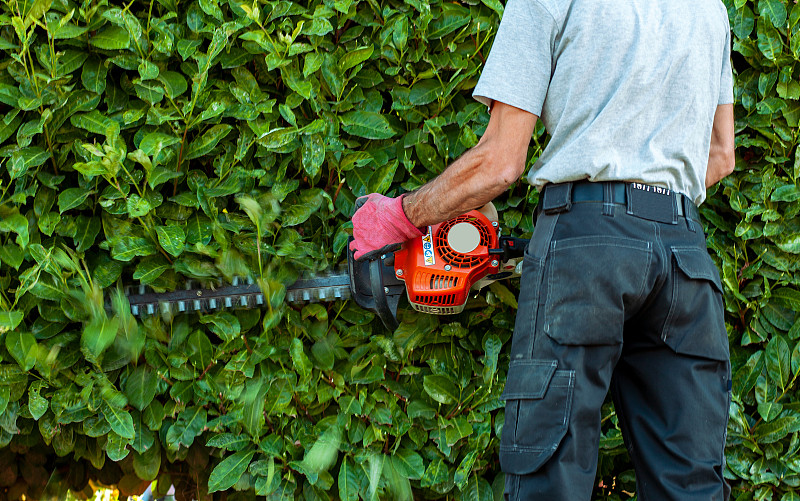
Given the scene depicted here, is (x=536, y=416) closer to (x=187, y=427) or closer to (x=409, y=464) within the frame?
(x=409, y=464)

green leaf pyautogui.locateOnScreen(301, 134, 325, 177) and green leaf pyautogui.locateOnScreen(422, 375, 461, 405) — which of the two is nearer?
green leaf pyautogui.locateOnScreen(301, 134, 325, 177)

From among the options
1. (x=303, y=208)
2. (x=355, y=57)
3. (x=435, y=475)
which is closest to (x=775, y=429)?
(x=435, y=475)

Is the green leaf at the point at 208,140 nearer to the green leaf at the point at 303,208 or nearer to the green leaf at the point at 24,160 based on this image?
the green leaf at the point at 303,208

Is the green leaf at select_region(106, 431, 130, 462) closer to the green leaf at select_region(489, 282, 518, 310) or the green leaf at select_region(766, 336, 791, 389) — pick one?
the green leaf at select_region(489, 282, 518, 310)


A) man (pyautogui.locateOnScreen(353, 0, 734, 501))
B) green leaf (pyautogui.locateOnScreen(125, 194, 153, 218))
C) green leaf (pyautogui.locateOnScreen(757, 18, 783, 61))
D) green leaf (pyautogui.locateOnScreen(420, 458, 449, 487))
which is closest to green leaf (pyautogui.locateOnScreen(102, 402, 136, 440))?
green leaf (pyautogui.locateOnScreen(125, 194, 153, 218))

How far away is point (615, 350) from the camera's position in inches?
70.5

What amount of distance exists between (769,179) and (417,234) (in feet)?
4.32

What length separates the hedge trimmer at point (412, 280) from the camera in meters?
2.22

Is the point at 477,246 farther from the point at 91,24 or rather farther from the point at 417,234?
→ the point at 91,24

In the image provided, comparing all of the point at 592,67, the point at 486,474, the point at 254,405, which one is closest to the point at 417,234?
the point at 592,67

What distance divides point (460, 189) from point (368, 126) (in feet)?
2.04

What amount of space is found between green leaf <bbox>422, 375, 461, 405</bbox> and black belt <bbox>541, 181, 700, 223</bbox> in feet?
2.88

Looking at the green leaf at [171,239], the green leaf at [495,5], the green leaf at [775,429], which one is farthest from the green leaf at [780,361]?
the green leaf at [171,239]

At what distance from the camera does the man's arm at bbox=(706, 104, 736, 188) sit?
2.19 metres
